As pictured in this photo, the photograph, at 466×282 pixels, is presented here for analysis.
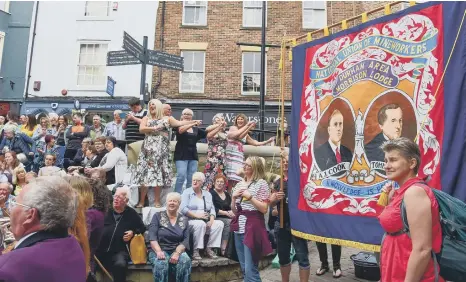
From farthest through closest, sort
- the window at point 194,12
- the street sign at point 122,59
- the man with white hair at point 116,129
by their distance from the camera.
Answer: the window at point 194,12, the man with white hair at point 116,129, the street sign at point 122,59

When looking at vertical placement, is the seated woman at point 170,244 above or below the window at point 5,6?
below

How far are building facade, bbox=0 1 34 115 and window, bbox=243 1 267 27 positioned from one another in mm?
9667

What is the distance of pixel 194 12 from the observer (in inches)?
660

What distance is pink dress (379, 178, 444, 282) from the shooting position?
2221 millimetres

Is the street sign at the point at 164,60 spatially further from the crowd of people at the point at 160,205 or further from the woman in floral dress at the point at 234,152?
the woman in floral dress at the point at 234,152

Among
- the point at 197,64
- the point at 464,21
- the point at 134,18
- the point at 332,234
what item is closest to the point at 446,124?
Answer: the point at 464,21

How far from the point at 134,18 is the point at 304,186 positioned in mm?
14582

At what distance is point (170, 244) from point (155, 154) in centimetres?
157

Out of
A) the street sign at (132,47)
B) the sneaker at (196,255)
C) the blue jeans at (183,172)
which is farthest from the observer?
the street sign at (132,47)

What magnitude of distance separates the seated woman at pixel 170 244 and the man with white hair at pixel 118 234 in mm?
277

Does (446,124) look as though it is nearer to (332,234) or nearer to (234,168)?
(332,234)

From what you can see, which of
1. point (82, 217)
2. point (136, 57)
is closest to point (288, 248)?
point (82, 217)

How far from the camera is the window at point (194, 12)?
16.7 meters

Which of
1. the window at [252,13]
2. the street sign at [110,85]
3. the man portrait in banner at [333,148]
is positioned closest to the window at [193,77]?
the window at [252,13]
